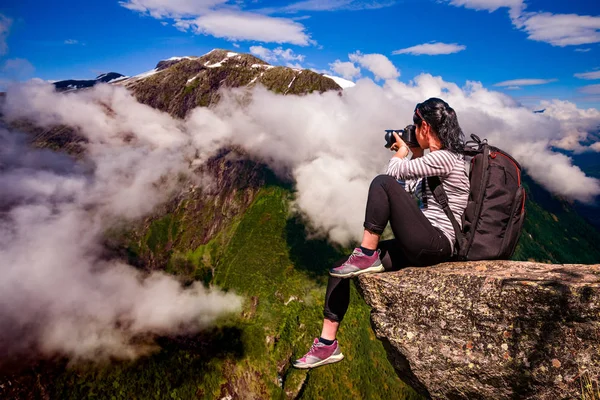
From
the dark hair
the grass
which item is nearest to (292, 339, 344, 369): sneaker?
the grass

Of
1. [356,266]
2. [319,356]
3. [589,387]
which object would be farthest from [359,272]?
[589,387]

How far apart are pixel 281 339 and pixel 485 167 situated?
650 feet

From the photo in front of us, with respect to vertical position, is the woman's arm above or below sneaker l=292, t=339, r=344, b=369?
above

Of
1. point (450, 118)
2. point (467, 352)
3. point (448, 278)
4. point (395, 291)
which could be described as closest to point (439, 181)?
point (450, 118)

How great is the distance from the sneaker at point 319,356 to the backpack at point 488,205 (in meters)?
4.19

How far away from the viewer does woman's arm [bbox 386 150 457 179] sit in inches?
264

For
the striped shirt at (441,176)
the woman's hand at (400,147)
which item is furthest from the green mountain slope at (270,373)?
the woman's hand at (400,147)

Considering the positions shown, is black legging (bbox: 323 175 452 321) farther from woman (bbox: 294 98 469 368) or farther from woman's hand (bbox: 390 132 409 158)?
woman's hand (bbox: 390 132 409 158)

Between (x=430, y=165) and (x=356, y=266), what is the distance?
2.99 meters

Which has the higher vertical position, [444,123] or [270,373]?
[444,123]

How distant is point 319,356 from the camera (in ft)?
26.1

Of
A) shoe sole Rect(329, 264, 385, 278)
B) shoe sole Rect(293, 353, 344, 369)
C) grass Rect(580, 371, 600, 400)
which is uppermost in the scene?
shoe sole Rect(329, 264, 385, 278)

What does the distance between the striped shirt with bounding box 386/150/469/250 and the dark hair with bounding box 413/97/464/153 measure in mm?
239

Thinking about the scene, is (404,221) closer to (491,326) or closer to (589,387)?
(491,326)
